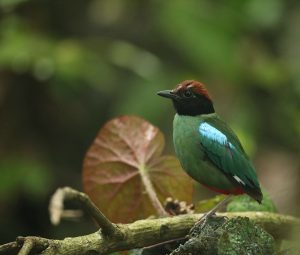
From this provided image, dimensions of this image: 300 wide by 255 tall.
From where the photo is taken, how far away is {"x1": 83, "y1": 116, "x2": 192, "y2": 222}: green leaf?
2.83 metres

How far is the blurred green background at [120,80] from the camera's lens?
19.6 ft

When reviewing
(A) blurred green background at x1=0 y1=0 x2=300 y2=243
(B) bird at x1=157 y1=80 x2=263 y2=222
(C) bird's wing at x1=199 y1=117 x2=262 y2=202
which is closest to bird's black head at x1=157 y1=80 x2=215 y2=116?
(B) bird at x1=157 y1=80 x2=263 y2=222

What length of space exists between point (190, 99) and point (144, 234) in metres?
0.95

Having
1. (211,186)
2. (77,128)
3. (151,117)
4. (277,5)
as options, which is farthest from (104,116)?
(211,186)

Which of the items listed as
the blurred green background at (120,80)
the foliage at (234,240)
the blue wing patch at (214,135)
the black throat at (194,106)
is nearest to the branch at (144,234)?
the foliage at (234,240)

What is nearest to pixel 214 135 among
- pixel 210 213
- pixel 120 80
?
pixel 210 213

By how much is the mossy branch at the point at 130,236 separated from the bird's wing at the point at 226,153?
20cm

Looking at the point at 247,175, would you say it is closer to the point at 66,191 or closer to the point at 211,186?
the point at 211,186

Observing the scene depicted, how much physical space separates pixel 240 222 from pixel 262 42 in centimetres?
530

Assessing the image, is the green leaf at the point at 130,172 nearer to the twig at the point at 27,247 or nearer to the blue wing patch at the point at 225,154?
the blue wing patch at the point at 225,154

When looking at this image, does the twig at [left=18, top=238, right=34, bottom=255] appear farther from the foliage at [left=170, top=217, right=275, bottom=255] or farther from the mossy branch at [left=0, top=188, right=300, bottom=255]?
the foliage at [left=170, top=217, right=275, bottom=255]

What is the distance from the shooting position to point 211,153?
296 cm

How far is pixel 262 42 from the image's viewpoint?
23.7 ft

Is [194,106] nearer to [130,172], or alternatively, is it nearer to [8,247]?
[130,172]
